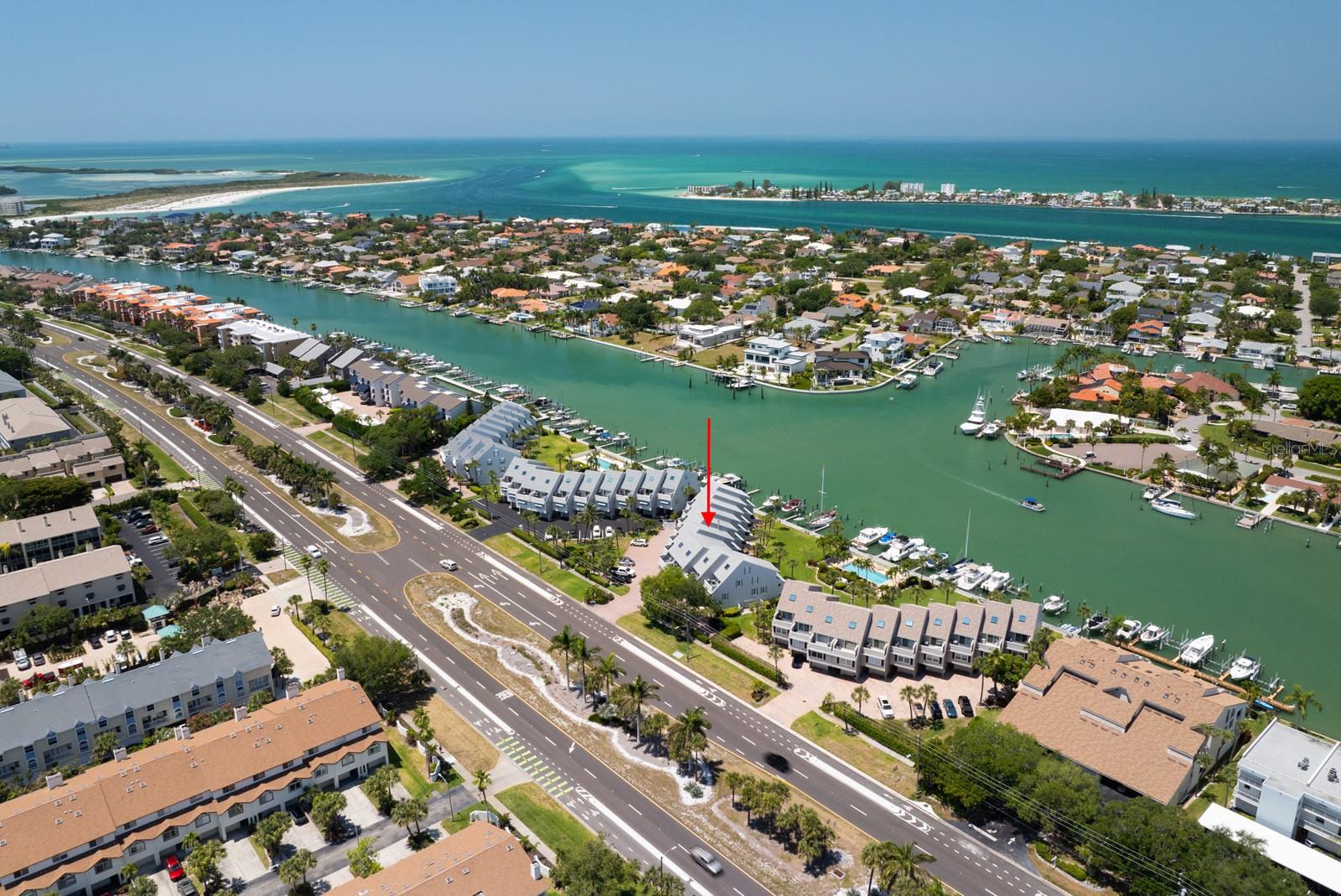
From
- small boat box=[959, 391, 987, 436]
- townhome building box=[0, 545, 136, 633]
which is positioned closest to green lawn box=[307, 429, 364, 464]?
townhome building box=[0, 545, 136, 633]

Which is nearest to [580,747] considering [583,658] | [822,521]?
[583,658]

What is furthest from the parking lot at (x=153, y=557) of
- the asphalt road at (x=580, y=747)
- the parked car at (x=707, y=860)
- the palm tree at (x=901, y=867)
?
the palm tree at (x=901, y=867)

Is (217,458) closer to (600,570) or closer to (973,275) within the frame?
(600,570)

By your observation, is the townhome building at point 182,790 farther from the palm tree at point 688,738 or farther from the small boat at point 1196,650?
the small boat at point 1196,650

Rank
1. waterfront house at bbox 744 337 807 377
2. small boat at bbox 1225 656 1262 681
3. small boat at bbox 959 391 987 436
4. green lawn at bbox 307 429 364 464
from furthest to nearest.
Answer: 1. waterfront house at bbox 744 337 807 377
2. small boat at bbox 959 391 987 436
3. green lawn at bbox 307 429 364 464
4. small boat at bbox 1225 656 1262 681

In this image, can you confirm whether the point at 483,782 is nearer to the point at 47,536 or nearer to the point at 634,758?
the point at 634,758

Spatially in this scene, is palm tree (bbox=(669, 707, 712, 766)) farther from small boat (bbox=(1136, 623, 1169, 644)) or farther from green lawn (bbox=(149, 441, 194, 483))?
green lawn (bbox=(149, 441, 194, 483))
